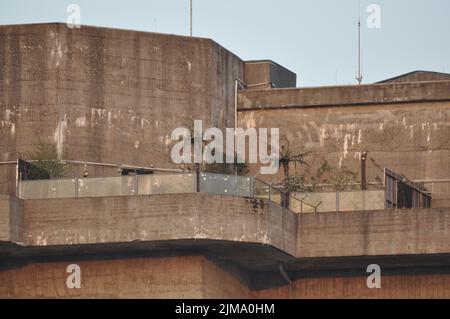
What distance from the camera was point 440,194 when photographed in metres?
83.9

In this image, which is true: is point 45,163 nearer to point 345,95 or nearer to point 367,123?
point 345,95

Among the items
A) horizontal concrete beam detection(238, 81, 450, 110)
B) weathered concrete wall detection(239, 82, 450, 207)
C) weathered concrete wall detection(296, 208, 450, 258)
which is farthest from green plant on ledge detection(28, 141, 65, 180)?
horizontal concrete beam detection(238, 81, 450, 110)

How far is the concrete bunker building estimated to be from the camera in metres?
74.2

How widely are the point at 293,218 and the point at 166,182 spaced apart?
552 cm

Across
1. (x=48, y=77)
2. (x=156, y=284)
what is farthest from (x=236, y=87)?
(x=156, y=284)

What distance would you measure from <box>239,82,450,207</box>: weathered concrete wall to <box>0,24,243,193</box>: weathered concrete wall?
14.3ft

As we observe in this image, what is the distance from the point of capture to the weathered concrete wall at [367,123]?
3354 inches

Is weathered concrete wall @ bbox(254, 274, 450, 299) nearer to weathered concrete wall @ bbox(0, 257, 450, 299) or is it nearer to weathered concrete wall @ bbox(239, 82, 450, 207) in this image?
weathered concrete wall @ bbox(0, 257, 450, 299)

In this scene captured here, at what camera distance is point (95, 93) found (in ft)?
269

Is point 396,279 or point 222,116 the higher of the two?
point 222,116

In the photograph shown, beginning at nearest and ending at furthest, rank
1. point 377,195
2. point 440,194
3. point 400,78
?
point 377,195
point 440,194
point 400,78

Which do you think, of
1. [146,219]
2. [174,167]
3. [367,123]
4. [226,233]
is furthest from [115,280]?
[367,123]

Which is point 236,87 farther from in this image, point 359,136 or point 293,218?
point 293,218

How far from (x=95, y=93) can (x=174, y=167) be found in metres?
4.25
